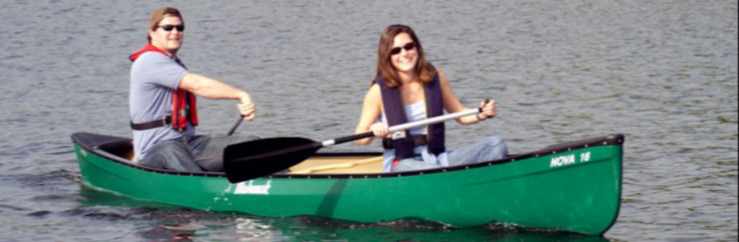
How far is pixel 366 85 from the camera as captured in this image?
16.8 metres

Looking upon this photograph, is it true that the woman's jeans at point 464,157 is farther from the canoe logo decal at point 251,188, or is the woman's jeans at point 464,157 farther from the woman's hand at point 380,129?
the canoe logo decal at point 251,188

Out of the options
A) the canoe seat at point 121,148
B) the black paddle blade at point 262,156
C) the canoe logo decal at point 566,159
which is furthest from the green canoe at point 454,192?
the canoe seat at point 121,148

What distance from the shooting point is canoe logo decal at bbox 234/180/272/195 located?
9383 millimetres

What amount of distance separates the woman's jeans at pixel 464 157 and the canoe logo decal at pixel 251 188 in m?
0.99

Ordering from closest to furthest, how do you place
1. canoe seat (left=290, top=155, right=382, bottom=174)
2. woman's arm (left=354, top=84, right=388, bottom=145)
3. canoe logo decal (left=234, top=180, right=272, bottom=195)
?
1. woman's arm (left=354, top=84, right=388, bottom=145)
2. canoe logo decal (left=234, top=180, right=272, bottom=195)
3. canoe seat (left=290, top=155, right=382, bottom=174)

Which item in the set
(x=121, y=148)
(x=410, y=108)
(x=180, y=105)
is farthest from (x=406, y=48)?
(x=121, y=148)

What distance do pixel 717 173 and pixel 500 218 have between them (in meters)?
3.27

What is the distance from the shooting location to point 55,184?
11273mm

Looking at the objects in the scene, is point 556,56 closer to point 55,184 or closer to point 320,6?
point 320,6

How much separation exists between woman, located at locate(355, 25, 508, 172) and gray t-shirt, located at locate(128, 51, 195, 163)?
1560mm

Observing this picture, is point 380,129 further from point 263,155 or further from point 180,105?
point 180,105

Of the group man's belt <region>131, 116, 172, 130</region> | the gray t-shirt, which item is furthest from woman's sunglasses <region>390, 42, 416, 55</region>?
man's belt <region>131, 116, 172, 130</region>

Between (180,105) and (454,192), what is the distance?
2.26 meters

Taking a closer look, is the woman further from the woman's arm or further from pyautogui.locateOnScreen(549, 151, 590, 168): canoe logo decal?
pyautogui.locateOnScreen(549, 151, 590, 168): canoe logo decal
